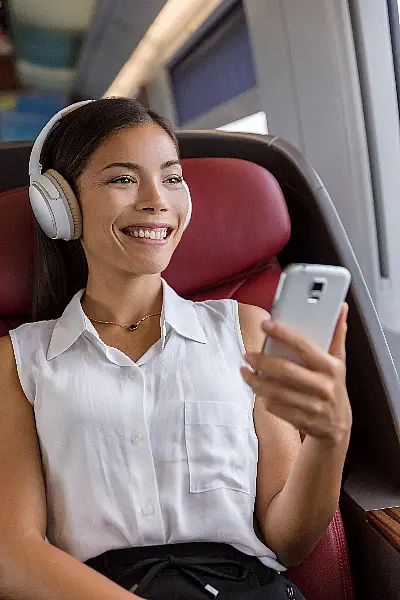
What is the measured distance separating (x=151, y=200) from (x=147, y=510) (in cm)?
57

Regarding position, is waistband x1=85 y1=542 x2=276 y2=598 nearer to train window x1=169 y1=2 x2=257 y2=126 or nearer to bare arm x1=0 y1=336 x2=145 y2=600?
bare arm x1=0 y1=336 x2=145 y2=600

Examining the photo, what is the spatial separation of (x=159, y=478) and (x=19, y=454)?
255mm

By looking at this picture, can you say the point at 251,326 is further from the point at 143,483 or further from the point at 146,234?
the point at 143,483

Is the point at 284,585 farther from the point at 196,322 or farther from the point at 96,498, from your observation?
the point at 196,322

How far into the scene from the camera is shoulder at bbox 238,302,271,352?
59.4 inches

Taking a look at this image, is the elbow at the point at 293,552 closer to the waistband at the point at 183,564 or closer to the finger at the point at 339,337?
the waistband at the point at 183,564

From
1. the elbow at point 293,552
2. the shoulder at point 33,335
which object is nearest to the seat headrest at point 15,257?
the shoulder at point 33,335

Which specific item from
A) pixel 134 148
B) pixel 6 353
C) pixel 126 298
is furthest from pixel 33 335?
pixel 134 148

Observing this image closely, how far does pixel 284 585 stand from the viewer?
135cm

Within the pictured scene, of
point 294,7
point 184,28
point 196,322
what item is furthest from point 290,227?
point 184,28

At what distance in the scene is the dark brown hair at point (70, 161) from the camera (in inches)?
60.0

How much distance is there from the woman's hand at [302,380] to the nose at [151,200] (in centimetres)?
55

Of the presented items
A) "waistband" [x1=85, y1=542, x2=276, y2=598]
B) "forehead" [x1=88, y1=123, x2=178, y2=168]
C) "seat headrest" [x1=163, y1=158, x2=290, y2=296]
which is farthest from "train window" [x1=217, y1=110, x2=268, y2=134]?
"waistband" [x1=85, y1=542, x2=276, y2=598]

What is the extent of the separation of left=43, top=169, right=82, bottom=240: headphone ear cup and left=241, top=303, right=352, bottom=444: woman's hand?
0.66 m
